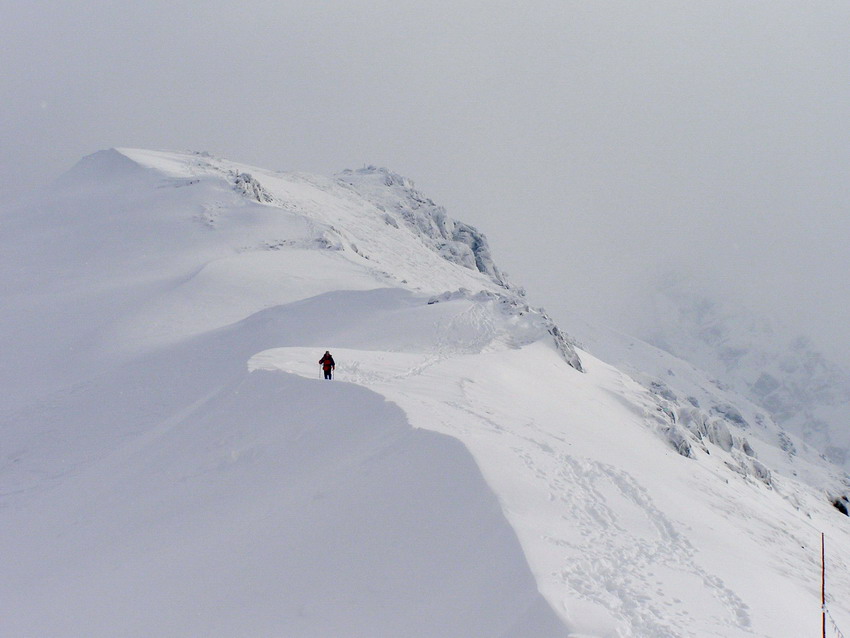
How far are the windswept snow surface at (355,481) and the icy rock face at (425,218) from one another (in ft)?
123

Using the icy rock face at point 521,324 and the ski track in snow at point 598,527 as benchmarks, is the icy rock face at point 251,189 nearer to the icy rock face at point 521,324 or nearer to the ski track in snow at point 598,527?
the icy rock face at point 521,324

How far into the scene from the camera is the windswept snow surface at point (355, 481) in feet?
28.5

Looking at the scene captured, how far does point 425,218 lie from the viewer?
262 ft

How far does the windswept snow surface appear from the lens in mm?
8672

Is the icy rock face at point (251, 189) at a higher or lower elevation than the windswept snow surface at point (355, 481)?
higher

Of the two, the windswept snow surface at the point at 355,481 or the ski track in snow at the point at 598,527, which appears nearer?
the ski track in snow at the point at 598,527

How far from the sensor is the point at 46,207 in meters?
49.9

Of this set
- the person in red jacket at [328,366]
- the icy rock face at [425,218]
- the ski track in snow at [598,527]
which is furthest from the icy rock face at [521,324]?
the icy rock face at [425,218]

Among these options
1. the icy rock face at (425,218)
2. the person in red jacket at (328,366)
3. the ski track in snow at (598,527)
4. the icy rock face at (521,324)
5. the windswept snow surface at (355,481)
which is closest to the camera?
the ski track in snow at (598,527)

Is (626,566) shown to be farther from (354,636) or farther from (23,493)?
(23,493)

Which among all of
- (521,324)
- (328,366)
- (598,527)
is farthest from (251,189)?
(598,527)

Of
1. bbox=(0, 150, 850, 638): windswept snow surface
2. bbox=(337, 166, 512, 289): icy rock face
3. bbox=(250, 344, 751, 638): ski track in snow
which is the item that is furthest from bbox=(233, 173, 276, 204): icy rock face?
bbox=(250, 344, 751, 638): ski track in snow

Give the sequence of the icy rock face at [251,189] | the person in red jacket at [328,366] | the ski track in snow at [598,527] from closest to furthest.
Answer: the ski track in snow at [598,527], the person in red jacket at [328,366], the icy rock face at [251,189]

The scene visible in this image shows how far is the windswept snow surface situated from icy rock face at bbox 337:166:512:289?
37.6 meters
